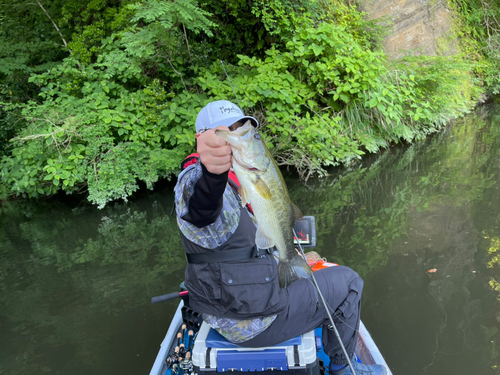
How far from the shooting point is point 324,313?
7.28ft

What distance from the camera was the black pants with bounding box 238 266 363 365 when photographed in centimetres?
207

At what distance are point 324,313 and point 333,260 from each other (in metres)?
2.77

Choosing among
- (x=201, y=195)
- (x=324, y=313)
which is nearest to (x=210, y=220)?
(x=201, y=195)

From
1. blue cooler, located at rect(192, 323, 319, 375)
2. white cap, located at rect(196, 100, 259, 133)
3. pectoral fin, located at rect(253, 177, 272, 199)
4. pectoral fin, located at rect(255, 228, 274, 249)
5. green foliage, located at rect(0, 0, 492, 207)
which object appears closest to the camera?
pectoral fin, located at rect(253, 177, 272, 199)

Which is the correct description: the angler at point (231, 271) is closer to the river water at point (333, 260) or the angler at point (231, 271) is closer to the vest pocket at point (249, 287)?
the vest pocket at point (249, 287)

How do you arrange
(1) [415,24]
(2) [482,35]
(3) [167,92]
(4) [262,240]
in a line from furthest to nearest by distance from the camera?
(2) [482,35]
(1) [415,24]
(3) [167,92]
(4) [262,240]

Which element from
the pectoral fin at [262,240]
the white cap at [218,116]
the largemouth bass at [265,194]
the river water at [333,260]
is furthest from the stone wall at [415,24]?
the pectoral fin at [262,240]

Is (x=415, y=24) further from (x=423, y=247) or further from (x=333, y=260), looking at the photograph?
(x=333, y=260)

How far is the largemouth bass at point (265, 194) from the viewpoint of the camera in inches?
59.4

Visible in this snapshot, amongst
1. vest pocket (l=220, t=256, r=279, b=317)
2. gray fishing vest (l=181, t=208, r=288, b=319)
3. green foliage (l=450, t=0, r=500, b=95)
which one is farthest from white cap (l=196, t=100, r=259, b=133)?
green foliage (l=450, t=0, r=500, b=95)

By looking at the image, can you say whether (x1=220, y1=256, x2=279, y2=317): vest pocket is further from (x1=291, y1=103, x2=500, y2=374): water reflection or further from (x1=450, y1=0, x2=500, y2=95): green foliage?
(x1=450, y1=0, x2=500, y2=95): green foliage

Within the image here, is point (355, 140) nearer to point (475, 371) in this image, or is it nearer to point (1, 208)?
point (475, 371)

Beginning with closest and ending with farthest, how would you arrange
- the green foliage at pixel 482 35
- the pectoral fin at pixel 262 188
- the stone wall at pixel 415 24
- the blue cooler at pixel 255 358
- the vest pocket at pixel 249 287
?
the pectoral fin at pixel 262 188 < the vest pocket at pixel 249 287 < the blue cooler at pixel 255 358 < the stone wall at pixel 415 24 < the green foliage at pixel 482 35

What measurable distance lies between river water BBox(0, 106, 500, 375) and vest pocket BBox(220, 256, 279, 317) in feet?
5.89
